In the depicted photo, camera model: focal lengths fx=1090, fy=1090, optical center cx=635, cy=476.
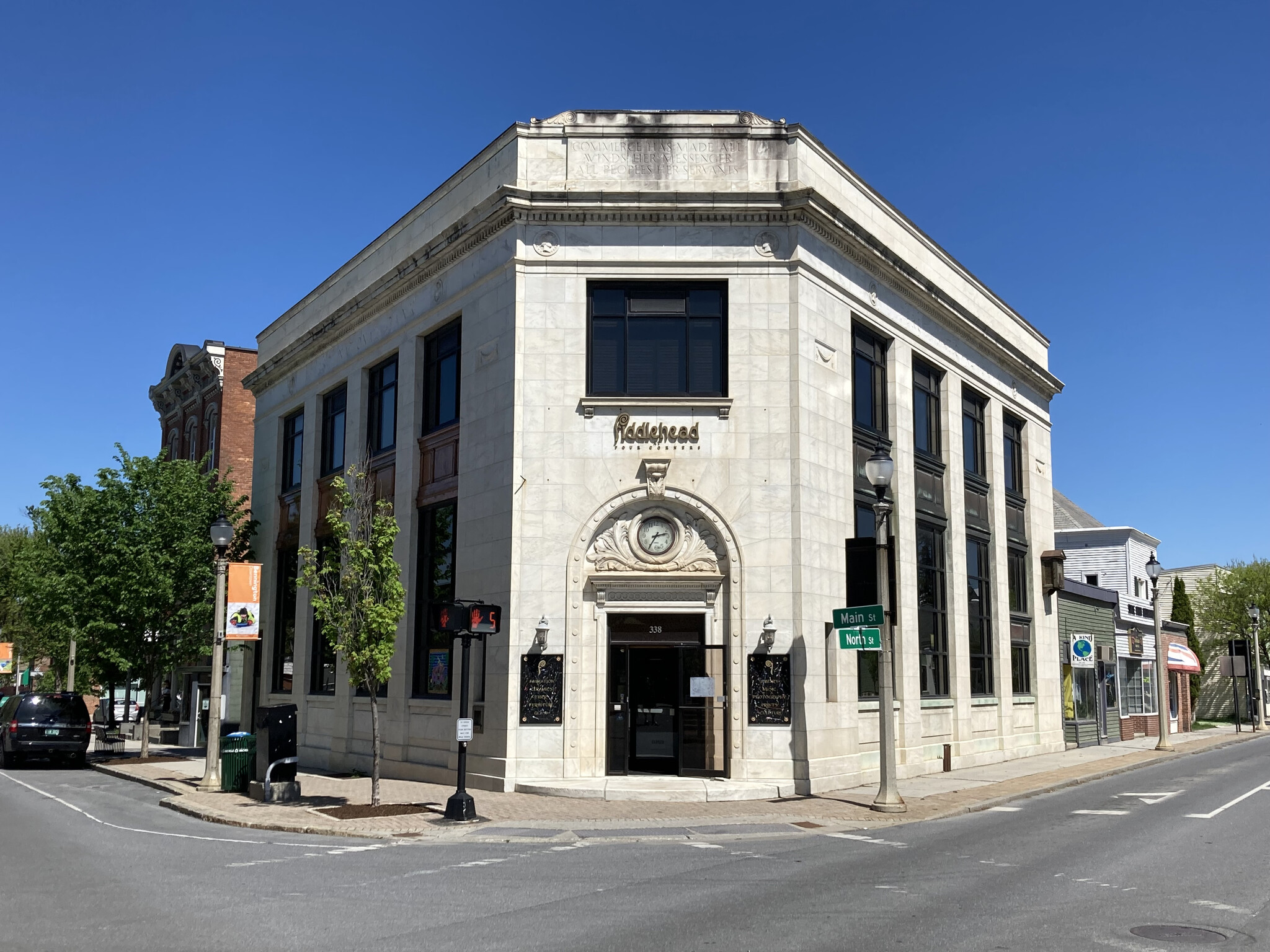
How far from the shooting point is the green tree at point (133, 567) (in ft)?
98.9

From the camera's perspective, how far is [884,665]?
18172 mm

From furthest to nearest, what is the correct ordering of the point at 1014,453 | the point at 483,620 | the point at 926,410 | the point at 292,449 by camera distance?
the point at 292,449, the point at 1014,453, the point at 926,410, the point at 483,620

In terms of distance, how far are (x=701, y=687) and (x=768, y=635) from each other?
5.01 ft

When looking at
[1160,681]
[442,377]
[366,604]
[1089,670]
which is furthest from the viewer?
[1089,670]

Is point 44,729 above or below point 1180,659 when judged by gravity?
below

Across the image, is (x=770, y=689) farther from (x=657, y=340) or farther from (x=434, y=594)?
(x=434, y=594)

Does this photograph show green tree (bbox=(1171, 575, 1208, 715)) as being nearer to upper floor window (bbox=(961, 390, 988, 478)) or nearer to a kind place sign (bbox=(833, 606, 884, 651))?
upper floor window (bbox=(961, 390, 988, 478))

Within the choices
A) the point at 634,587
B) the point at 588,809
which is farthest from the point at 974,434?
the point at 588,809

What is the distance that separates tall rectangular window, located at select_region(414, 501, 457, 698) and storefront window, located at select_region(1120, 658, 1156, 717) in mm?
27113

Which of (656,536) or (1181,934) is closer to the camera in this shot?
(1181,934)

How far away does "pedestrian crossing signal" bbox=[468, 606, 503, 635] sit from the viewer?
668 inches

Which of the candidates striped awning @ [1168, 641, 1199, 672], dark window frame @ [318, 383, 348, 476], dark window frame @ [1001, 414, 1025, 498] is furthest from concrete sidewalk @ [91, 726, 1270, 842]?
striped awning @ [1168, 641, 1199, 672]

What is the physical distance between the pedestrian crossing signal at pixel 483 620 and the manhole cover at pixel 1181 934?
33.8 feet

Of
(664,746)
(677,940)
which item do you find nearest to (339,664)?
(664,746)
